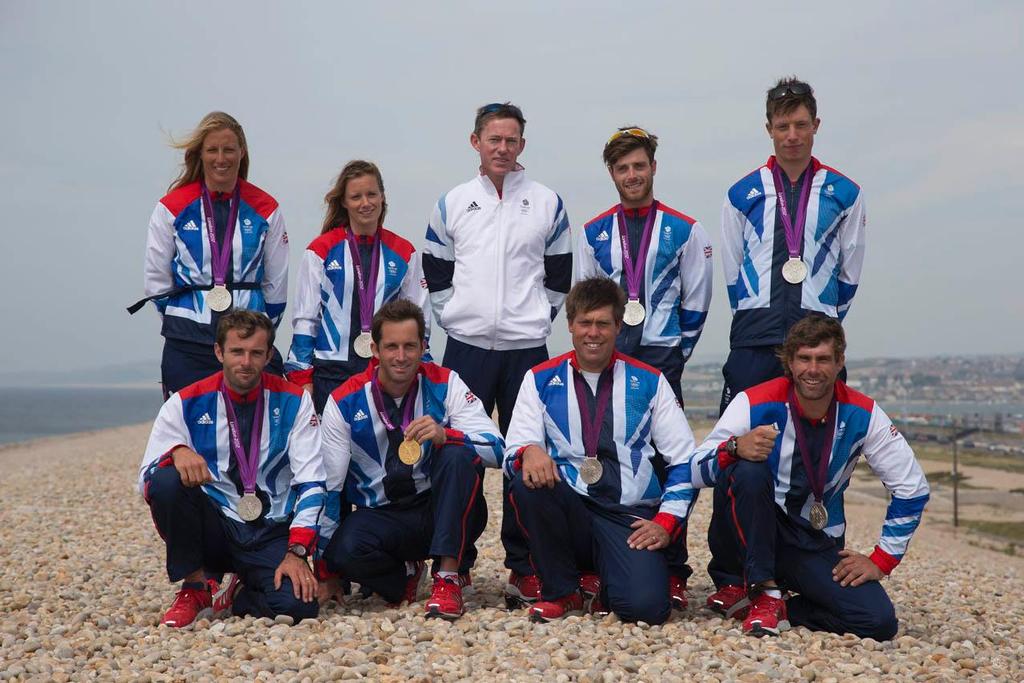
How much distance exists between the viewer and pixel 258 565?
220 inches

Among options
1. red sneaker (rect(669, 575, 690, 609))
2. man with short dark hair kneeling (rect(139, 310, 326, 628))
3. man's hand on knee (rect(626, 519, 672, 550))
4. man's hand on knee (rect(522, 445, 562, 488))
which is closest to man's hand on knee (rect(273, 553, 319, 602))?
man with short dark hair kneeling (rect(139, 310, 326, 628))

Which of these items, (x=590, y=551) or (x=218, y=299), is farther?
(x=218, y=299)

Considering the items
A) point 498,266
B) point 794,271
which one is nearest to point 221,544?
point 498,266

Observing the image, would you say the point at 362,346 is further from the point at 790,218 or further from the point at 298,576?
the point at 790,218

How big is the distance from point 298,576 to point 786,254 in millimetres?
3436

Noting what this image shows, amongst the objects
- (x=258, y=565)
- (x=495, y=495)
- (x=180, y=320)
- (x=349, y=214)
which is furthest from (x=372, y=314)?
(x=495, y=495)

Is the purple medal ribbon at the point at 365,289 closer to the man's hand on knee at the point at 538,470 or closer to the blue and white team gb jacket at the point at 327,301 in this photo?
the blue and white team gb jacket at the point at 327,301

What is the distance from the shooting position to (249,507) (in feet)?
18.2

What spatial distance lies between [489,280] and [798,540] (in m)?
2.51

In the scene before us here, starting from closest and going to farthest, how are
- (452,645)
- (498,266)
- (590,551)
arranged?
(452,645), (590,551), (498,266)

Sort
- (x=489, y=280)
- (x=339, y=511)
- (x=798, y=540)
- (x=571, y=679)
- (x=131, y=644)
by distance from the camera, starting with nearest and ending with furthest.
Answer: (x=571, y=679) < (x=131, y=644) < (x=798, y=540) < (x=339, y=511) < (x=489, y=280)

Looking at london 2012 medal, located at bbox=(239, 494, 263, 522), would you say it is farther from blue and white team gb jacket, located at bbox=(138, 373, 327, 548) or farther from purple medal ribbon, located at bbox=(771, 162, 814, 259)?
purple medal ribbon, located at bbox=(771, 162, 814, 259)

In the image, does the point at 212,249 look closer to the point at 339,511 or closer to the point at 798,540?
the point at 339,511

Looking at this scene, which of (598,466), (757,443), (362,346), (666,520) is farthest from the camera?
(362,346)
